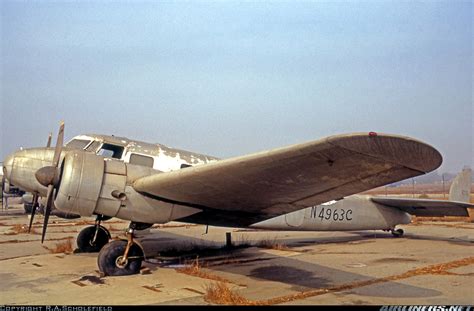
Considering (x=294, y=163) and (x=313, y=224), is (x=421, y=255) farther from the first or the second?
(x=294, y=163)

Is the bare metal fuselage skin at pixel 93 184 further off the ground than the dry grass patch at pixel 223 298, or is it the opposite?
the bare metal fuselage skin at pixel 93 184

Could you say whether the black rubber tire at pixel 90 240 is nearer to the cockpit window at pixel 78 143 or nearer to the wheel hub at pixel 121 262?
the cockpit window at pixel 78 143

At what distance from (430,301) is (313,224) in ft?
18.9

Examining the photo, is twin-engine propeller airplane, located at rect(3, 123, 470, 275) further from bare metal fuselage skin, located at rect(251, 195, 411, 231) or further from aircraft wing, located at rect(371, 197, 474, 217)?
aircraft wing, located at rect(371, 197, 474, 217)

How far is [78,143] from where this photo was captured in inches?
381

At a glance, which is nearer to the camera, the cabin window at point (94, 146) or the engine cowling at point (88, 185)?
the engine cowling at point (88, 185)

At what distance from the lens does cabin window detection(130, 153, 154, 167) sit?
30.3ft

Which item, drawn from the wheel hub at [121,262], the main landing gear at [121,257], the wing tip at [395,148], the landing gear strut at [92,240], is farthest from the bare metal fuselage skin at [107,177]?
the wing tip at [395,148]

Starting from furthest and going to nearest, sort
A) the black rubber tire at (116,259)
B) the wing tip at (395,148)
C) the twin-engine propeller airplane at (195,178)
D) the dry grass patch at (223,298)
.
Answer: the black rubber tire at (116,259)
the dry grass patch at (223,298)
the twin-engine propeller airplane at (195,178)
the wing tip at (395,148)

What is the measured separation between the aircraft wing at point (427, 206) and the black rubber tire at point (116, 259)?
8427 millimetres

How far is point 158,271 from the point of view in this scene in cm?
845

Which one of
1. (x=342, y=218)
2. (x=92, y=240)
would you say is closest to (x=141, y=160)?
(x=92, y=240)

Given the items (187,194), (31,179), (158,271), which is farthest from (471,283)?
(31,179)

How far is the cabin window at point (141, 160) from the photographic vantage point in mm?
9234
